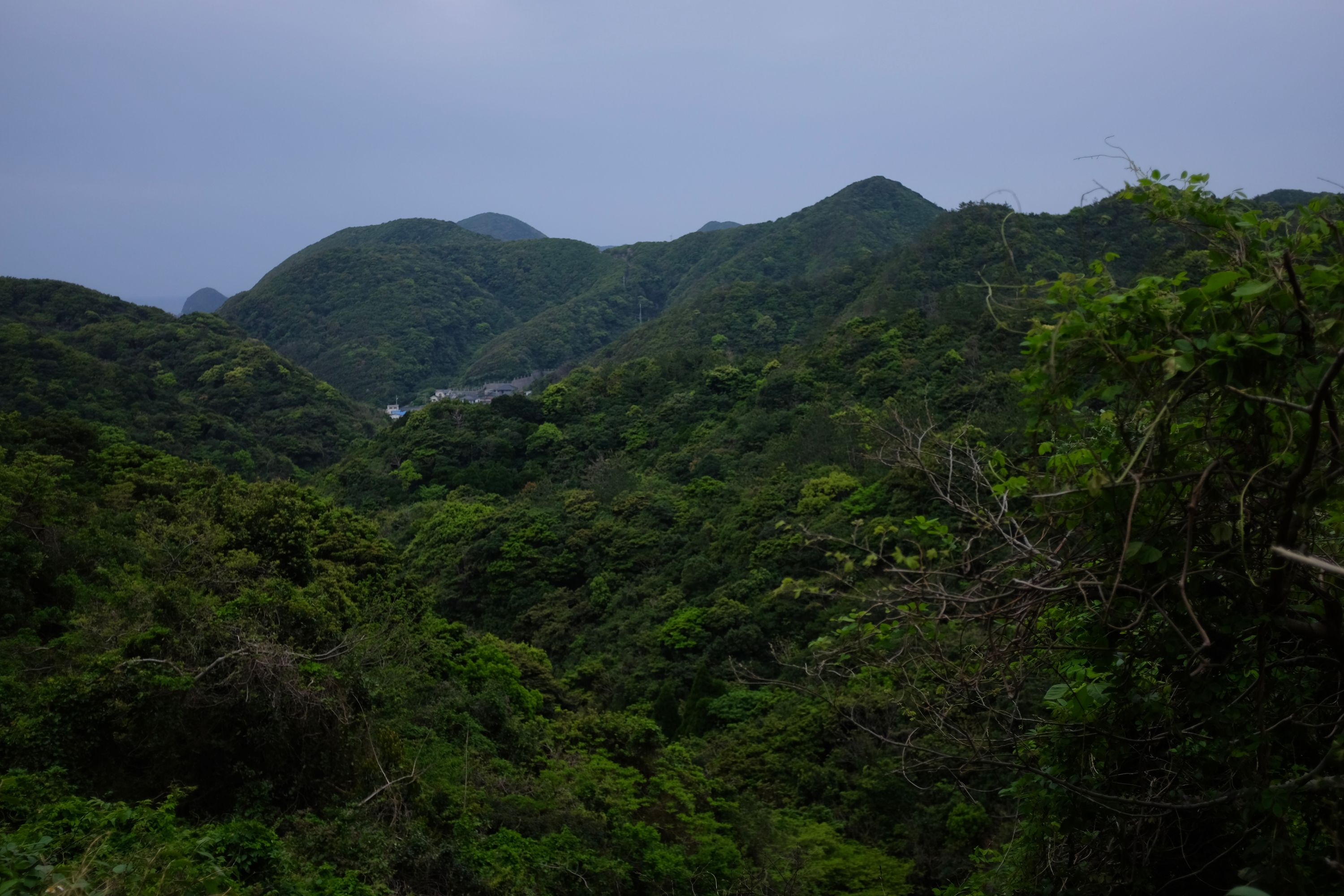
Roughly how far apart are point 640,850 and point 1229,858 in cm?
476

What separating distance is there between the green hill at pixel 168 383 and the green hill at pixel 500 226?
119 m

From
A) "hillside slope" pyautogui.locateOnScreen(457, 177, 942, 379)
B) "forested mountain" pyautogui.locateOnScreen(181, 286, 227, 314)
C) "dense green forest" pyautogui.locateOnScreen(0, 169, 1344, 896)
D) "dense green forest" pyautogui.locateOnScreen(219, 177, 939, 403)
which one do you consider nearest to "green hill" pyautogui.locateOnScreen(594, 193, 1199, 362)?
"dense green forest" pyautogui.locateOnScreen(0, 169, 1344, 896)

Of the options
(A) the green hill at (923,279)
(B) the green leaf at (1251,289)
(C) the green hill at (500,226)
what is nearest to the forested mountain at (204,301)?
(C) the green hill at (500,226)

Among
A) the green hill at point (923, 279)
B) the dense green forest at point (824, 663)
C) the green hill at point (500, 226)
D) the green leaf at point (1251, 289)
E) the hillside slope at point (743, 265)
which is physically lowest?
the dense green forest at point (824, 663)

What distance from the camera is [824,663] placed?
226cm

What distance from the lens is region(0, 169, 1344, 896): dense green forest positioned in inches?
76.7

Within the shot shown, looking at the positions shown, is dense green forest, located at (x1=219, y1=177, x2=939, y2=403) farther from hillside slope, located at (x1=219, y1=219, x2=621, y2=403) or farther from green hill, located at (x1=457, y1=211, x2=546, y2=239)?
green hill, located at (x1=457, y1=211, x2=546, y2=239)

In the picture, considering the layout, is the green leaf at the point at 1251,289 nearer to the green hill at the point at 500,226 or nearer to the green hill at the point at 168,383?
the green hill at the point at 168,383

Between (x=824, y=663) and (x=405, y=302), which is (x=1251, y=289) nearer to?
(x=824, y=663)

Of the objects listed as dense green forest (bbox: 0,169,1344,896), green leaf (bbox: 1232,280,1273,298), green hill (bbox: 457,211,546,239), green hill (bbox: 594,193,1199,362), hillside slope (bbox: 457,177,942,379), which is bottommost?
dense green forest (bbox: 0,169,1344,896)

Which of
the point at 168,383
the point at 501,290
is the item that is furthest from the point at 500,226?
the point at 168,383

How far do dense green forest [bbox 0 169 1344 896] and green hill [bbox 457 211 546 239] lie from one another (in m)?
149

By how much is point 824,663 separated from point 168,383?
39.6m

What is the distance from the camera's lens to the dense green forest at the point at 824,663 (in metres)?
1.95
